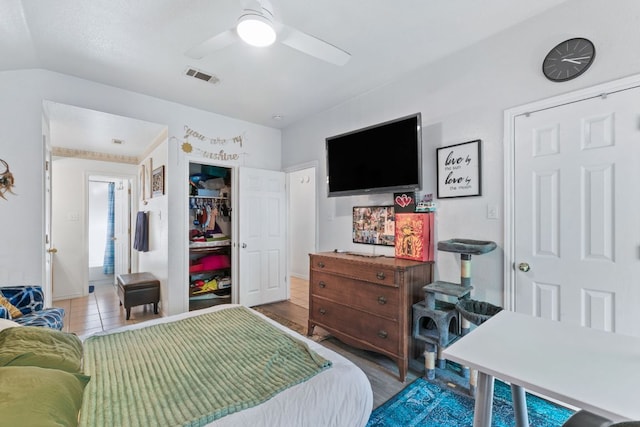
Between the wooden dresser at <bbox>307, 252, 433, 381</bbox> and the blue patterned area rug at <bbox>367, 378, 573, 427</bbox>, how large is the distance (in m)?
0.25

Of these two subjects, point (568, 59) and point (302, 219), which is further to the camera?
point (302, 219)

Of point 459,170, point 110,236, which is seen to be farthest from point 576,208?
point 110,236

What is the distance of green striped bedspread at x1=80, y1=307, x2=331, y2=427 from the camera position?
3.42ft

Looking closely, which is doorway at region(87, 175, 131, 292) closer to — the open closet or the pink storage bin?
the open closet

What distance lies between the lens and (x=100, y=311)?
3902 millimetres

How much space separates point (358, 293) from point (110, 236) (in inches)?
229

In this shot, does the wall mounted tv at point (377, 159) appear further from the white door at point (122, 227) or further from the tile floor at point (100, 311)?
the white door at point (122, 227)

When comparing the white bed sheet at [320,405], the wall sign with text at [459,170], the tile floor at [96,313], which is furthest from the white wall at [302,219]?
the white bed sheet at [320,405]

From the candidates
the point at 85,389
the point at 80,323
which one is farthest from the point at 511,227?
the point at 80,323

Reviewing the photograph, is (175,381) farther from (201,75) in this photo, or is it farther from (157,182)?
(157,182)

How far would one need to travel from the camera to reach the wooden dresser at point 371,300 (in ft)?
7.54

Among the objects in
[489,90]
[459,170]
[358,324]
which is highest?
[489,90]

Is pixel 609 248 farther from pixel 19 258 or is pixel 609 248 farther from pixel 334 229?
pixel 19 258

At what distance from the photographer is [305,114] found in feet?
13.1
